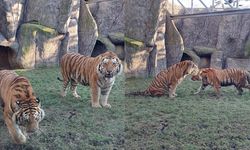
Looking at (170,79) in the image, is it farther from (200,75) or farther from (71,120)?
(71,120)

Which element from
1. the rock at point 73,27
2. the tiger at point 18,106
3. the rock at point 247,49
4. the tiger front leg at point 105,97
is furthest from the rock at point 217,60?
the tiger at point 18,106

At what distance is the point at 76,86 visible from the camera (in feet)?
8.18

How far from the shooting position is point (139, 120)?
2514mm

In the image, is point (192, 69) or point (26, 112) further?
point (192, 69)

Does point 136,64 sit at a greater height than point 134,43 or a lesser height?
lesser

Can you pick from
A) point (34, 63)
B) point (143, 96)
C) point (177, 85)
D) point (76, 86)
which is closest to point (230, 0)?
point (177, 85)

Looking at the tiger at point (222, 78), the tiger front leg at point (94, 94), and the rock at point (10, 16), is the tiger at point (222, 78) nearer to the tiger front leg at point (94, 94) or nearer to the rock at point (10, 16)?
the tiger front leg at point (94, 94)

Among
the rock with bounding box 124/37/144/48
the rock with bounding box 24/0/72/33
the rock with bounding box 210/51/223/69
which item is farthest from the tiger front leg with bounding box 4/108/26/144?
the rock with bounding box 210/51/223/69

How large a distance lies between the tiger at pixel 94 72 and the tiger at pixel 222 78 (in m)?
0.47

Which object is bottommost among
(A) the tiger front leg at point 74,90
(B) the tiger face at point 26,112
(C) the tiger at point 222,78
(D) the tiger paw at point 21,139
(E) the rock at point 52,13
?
(D) the tiger paw at point 21,139

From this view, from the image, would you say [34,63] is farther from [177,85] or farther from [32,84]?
[177,85]

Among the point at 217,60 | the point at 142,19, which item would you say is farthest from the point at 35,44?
the point at 217,60

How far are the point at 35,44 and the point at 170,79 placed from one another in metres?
0.80

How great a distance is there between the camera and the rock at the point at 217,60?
244 cm
